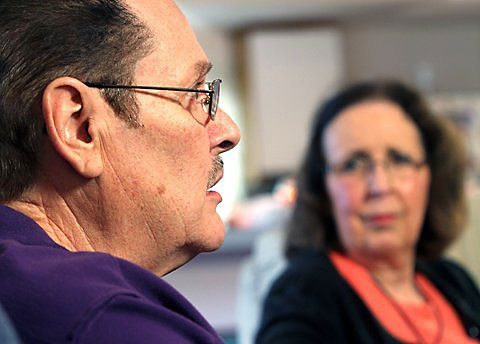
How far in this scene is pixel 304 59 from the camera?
571 cm

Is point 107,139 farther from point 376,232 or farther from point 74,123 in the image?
point 376,232

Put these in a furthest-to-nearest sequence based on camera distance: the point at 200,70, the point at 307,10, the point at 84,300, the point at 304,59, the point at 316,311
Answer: the point at 304,59, the point at 307,10, the point at 316,311, the point at 200,70, the point at 84,300

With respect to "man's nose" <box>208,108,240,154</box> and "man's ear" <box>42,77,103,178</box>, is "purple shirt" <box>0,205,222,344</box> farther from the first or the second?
"man's nose" <box>208,108,240,154</box>

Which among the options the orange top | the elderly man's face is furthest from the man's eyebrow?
the orange top

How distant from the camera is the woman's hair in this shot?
1726 mm

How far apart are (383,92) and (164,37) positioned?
3.61ft

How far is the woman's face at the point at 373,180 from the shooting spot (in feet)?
5.32

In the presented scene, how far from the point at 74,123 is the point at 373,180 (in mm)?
1029

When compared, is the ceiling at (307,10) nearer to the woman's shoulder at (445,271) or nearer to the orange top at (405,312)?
the woman's shoulder at (445,271)

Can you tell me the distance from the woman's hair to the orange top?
0.34 ft

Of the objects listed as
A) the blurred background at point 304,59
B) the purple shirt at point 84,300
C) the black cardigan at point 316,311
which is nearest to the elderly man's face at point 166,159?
the purple shirt at point 84,300

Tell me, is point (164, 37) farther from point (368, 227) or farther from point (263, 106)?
point (263, 106)

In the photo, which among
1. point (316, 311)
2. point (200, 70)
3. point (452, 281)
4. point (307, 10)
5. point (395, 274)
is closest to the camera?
point (200, 70)

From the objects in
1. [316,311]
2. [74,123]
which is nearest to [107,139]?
[74,123]
